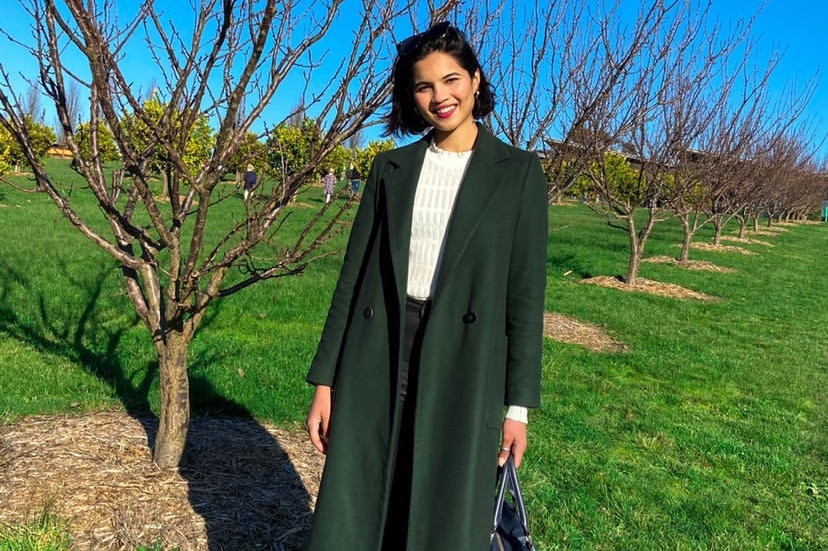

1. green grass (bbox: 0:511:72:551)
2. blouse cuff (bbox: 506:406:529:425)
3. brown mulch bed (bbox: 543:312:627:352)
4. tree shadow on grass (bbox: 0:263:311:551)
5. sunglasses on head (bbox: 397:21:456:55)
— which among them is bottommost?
brown mulch bed (bbox: 543:312:627:352)

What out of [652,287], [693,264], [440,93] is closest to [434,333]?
[440,93]

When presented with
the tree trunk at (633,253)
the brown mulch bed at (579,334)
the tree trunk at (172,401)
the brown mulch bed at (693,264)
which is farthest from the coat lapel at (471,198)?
the brown mulch bed at (693,264)

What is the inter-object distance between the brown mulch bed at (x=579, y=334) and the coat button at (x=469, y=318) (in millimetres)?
5981

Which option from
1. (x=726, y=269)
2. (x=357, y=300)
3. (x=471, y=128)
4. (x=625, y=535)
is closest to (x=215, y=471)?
(x=357, y=300)

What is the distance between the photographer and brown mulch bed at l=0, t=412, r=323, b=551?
111 inches

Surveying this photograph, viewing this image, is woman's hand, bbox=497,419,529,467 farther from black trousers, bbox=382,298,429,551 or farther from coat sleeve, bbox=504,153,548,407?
black trousers, bbox=382,298,429,551

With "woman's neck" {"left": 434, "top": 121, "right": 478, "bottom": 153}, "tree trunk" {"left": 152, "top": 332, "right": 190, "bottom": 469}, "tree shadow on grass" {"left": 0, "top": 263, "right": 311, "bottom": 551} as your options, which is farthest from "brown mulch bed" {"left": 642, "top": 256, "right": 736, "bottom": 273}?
"woman's neck" {"left": 434, "top": 121, "right": 478, "bottom": 153}

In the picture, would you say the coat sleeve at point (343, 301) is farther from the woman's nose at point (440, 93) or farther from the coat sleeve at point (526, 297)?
the coat sleeve at point (526, 297)

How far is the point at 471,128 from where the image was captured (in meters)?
1.93

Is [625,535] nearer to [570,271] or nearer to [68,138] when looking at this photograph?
[68,138]

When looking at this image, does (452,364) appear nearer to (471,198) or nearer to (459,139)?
(471,198)

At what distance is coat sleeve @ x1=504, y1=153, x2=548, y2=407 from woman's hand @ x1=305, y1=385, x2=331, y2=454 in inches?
21.3

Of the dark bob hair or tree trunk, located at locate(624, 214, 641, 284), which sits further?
tree trunk, located at locate(624, 214, 641, 284)

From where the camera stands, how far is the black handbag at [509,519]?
6.15ft
